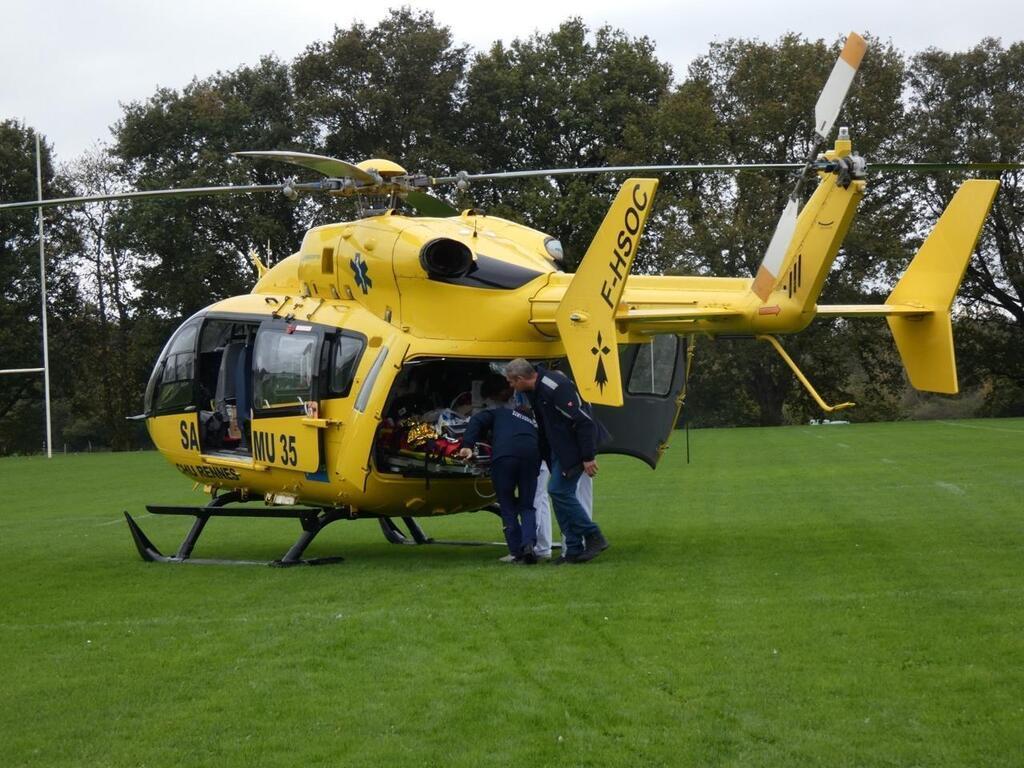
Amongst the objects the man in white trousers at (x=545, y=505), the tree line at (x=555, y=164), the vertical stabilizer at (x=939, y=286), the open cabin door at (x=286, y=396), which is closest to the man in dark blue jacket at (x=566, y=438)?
the man in white trousers at (x=545, y=505)

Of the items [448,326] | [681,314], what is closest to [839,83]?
[681,314]

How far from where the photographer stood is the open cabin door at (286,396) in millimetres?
13289

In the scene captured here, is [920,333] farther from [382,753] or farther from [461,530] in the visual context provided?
[382,753]

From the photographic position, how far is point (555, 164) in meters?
53.5

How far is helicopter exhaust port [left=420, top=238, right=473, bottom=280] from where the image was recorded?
1277 centimetres

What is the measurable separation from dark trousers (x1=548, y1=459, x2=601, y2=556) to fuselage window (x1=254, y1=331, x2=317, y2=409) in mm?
2778

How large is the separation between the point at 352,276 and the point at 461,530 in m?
4.49

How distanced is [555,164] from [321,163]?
41782 millimetres

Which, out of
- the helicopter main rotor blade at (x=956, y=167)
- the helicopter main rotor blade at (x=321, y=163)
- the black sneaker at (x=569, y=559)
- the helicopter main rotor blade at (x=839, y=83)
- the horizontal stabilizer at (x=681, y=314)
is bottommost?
the black sneaker at (x=569, y=559)

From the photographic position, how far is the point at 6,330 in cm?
5178

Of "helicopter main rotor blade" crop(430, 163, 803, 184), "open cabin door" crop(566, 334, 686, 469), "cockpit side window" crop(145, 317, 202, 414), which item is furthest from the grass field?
"helicopter main rotor blade" crop(430, 163, 803, 184)

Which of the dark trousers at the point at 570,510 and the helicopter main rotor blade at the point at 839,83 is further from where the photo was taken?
the dark trousers at the point at 570,510

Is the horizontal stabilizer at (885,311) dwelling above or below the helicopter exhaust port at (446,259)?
below

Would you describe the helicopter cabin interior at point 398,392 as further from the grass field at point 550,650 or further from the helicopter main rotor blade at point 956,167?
the helicopter main rotor blade at point 956,167
